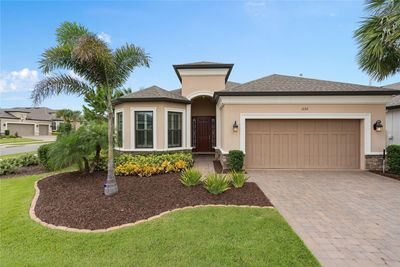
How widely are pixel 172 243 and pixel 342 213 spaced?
4.11 m

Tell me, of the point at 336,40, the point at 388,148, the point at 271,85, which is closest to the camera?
the point at 388,148

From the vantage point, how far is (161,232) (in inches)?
161

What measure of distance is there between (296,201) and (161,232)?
12.7 feet

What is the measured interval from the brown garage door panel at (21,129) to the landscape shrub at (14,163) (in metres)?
39.9

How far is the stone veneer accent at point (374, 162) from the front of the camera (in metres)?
9.64

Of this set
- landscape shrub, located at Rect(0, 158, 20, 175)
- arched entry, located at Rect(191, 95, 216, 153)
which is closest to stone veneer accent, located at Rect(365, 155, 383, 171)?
arched entry, located at Rect(191, 95, 216, 153)

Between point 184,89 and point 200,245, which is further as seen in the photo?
point 184,89

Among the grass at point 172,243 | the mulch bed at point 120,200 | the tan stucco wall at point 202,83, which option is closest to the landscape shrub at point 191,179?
the mulch bed at point 120,200

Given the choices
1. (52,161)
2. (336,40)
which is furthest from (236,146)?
(336,40)

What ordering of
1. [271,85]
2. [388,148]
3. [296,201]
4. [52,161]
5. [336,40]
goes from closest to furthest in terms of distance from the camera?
[296,201]
[52,161]
[388,148]
[271,85]
[336,40]

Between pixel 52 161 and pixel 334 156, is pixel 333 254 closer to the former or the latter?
pixel 334 156

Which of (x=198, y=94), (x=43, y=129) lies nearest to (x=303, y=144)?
(x=198, y=94)

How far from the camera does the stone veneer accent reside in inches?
380

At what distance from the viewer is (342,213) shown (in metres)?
5.07
